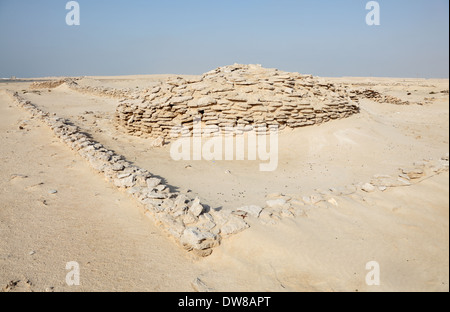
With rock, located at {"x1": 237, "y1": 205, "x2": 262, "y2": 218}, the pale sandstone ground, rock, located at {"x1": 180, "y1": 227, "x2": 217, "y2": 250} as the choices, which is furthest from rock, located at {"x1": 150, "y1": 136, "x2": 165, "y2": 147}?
rock, located at {"x1": 180, "y1": 227, "x2": 217, "y2": 250}

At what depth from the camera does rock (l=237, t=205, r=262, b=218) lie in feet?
13.1

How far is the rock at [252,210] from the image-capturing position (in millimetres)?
4004

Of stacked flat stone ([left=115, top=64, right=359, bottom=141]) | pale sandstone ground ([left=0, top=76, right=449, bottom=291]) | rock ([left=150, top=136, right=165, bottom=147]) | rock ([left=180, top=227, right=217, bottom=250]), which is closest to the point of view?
pale sandstone ground ([left=0, top=76, right=449, bottom=291])

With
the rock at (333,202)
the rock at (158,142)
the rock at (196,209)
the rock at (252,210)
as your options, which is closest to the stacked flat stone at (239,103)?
the rock at (158,142)

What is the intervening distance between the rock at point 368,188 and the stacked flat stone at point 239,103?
4169 mm

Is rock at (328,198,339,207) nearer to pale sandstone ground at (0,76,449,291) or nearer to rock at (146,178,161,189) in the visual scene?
pale sandstone ground at (0,76,449,291)

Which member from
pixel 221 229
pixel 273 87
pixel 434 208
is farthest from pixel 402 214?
pixel 273 87

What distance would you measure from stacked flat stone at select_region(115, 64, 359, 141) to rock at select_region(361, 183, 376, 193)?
4.17 meters

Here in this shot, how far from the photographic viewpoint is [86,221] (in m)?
4.32

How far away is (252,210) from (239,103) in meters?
4.90
